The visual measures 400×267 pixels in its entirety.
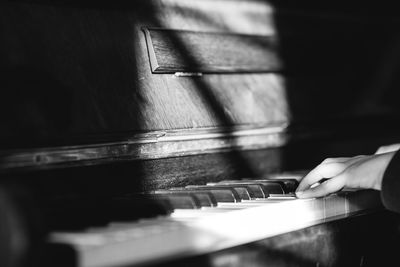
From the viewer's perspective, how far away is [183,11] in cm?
181

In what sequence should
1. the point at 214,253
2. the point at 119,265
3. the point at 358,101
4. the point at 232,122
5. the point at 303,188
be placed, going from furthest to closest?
1. the point at 358,101
2. the point at 232,122
3. the point at 303,188
4. the point at 214,253
5. the point at 119,265

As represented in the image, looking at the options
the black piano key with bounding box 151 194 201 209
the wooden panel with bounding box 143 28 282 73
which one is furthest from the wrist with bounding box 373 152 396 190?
the wooden panel with bounding box 143 28 282 73

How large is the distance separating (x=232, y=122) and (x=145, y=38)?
14.6 inches

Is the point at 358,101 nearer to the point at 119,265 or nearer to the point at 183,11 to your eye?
the point at 183,11

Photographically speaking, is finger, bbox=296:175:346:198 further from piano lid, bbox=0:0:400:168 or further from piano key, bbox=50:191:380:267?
piano lid, bbox=0:0:400:168

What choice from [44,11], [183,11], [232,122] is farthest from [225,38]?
[44,11]

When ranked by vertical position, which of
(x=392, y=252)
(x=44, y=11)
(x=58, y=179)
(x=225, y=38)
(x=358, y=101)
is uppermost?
(x=44, y=11)

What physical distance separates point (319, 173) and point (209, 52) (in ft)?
1.78

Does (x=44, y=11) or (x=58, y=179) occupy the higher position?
(x=44, y=11)

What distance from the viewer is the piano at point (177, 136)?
1065mm

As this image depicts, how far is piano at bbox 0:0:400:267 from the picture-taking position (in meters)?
1.07

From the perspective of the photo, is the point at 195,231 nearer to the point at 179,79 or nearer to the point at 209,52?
the point at 179,79

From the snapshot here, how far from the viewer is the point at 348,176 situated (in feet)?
4.66

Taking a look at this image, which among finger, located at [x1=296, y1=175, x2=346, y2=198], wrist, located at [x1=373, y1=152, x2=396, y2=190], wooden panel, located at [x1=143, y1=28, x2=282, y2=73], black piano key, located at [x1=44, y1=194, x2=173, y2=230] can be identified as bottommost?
finger, located at [x1=296, y1=175, x2=346, y2=198]
